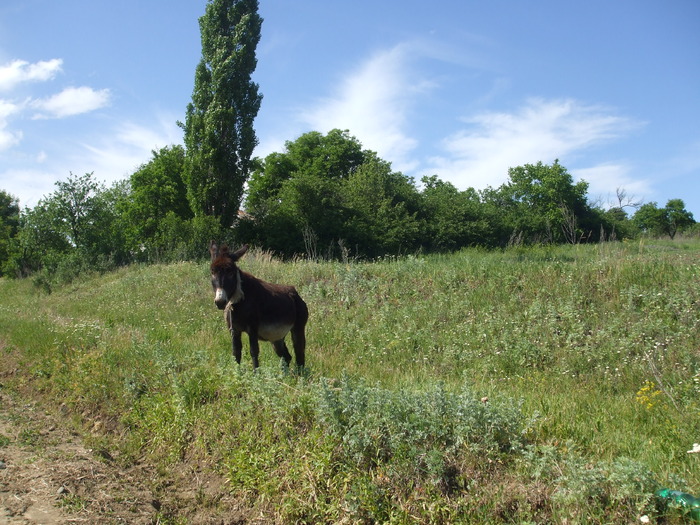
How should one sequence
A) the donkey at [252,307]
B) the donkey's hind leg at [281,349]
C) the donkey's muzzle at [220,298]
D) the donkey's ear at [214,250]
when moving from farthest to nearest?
the donkey's hind leg at [281,349]
the donkey's ear at [214,250]
the donkey at [252,307]
the donkey's muzzle at [220,298]

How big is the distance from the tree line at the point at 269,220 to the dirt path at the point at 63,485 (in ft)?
57.9

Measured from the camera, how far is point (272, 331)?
24.4 ft

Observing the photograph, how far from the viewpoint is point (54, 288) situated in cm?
2481

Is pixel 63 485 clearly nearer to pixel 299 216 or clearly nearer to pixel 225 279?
pixel 225 279

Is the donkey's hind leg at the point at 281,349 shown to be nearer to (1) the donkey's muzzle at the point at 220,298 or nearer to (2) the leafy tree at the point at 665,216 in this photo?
(1) the donkey's muzzle at the point at 220,298

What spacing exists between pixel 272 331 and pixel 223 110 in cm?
2172

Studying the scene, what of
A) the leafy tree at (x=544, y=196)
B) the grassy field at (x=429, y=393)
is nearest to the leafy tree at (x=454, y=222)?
the leafy tree at (x=544, y=196)

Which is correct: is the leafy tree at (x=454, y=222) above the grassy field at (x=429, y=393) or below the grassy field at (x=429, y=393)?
above

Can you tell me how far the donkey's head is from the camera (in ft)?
20.9

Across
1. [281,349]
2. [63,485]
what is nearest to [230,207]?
[281,349]

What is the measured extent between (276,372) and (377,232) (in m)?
26.6

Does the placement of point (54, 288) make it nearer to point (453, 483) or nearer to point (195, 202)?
point (195, 202)

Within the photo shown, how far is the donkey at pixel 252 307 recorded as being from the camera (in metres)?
6.63

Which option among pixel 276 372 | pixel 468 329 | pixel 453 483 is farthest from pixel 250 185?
pixel 453 483
